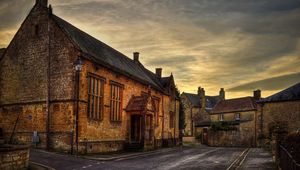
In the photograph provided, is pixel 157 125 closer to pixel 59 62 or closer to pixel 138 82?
pixel 138 82

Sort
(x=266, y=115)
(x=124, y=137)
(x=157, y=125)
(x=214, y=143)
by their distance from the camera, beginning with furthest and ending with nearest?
1. (x=214, y=143)
2. (x=266, y=115)
3. (x=157, y=125)
4. (x=124, y=137)

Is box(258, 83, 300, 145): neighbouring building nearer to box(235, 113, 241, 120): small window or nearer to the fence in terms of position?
box(235, 113, 241, 120): small window

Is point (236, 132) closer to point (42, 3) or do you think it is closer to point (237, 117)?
point (237, 117)

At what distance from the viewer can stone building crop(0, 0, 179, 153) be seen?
22.5 meters

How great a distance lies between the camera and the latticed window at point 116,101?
89.6ft

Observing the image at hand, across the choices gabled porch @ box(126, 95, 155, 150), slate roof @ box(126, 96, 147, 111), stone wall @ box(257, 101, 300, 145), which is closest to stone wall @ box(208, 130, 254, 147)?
stone wall @ box(257, 101, 300, 145)

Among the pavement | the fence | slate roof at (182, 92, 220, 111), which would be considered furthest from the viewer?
slate roof at (182, 92, 220, 111)

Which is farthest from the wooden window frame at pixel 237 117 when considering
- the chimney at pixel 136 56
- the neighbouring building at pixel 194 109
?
the chimney at pixel 136 56

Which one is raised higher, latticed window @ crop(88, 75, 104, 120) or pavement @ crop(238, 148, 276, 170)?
latticed window @ crop(88, 75, 104, 120)

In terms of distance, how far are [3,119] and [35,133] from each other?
462 cm

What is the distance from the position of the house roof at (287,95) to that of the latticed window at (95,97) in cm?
2482

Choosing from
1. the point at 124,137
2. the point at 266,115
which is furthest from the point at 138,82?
the point at 266,115

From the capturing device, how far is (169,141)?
41.5 meters

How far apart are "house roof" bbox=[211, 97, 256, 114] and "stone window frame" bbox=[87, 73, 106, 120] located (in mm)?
42550
